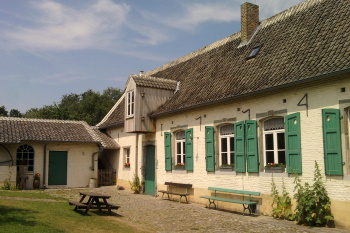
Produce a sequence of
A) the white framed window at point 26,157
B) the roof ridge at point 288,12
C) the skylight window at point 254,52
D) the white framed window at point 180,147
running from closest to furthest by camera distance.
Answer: the roof ridge at point 288,12 < the skylight window at point 254,52 < the white framed window at point 180,147 < the white framed window at point 26,157

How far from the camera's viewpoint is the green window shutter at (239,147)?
1186 cm

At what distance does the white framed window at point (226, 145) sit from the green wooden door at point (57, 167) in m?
11.4

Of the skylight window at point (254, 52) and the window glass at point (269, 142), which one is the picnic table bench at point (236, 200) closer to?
the window glass at point (269, 142)

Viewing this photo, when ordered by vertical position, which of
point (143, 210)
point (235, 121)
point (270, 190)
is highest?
point (235, 121)

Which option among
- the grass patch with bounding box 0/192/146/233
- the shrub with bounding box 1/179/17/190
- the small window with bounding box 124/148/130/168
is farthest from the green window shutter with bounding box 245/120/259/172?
the shrub with bounding box 1/179/17/190

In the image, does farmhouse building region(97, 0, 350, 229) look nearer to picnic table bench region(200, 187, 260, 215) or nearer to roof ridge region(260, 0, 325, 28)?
roof ridge region(260, 0, 325, 28)

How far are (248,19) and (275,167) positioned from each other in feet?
25.2

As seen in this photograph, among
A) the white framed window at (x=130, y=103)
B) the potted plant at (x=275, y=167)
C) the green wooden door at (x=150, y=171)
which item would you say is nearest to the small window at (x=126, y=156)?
the green wooden door at (x=150, y=171)

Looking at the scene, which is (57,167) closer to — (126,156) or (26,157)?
(26,157)

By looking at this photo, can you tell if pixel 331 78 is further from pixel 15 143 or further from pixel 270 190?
pixel 15 143

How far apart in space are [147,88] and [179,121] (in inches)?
102

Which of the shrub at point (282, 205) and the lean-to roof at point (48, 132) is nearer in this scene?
the shrub at point (282, 205)

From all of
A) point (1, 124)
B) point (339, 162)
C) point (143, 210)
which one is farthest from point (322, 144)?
point (1, 124)

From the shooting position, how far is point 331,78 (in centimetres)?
937
